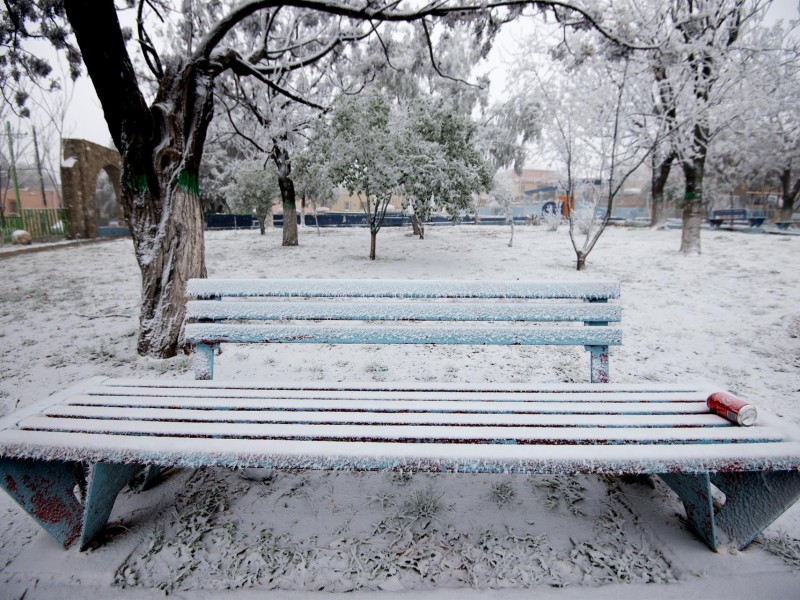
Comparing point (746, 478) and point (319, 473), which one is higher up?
point (746, 478)

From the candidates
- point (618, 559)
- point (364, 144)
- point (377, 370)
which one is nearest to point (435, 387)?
point (618, 559)

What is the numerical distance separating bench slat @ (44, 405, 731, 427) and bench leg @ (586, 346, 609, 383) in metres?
0.53

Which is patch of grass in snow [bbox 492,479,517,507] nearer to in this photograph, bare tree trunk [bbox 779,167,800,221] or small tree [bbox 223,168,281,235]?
small tree [bbox 223,168,281,235]

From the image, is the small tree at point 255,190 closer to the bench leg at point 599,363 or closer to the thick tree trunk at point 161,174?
the thick tree trunk at point 161,174

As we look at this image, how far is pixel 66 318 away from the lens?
533 cm

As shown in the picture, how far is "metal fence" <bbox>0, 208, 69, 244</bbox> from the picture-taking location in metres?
16.0

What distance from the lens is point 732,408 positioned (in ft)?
5.56

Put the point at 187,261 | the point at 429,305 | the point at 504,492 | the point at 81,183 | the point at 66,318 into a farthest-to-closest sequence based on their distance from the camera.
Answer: the point at 81,183, the point at 66,318, the point at 187,261, the point at 429,305, the point at 504,492

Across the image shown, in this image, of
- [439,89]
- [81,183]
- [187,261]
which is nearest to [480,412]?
[187,261]

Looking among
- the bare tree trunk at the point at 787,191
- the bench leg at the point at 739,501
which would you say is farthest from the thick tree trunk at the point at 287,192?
the bare tree trunk at the point at 787,191

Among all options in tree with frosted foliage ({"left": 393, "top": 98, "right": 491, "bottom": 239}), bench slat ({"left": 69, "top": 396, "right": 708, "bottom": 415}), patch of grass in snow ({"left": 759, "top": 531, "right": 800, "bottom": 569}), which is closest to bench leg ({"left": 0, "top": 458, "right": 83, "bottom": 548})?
bench slat ({"left": 69, "top": 396, "right": 708, "bottom": 415})

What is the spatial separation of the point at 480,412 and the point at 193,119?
3623mm

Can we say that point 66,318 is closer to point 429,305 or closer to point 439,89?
point 429,305

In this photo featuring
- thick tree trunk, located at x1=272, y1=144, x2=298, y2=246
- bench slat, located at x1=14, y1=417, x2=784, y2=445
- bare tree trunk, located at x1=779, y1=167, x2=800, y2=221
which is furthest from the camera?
bare tree trunk, located at x1=779, y1=167, x2=800, y2=221
